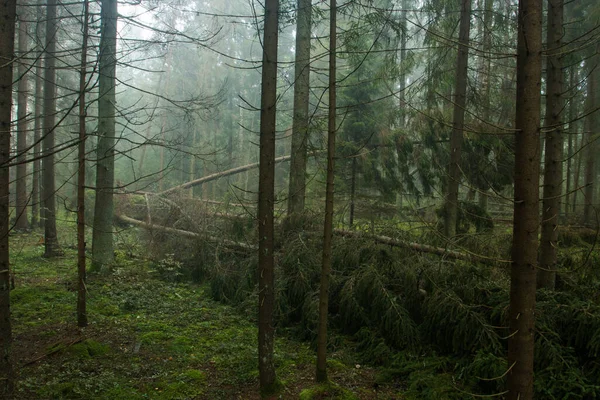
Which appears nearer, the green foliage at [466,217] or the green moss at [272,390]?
the green moss at [272,390]

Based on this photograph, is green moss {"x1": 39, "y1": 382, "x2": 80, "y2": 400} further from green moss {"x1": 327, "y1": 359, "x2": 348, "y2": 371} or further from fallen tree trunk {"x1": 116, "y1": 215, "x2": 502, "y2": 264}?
fallen tree trunk {"x1": 116, "y1": 215, "x2": 502, "y2": 264}

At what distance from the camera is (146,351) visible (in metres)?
6.17

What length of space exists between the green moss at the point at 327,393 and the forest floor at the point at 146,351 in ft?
0.08

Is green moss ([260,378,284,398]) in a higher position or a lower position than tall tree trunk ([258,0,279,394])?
lower

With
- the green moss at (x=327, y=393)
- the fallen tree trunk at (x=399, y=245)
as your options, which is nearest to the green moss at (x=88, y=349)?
the green moss at (x=327, y=393)

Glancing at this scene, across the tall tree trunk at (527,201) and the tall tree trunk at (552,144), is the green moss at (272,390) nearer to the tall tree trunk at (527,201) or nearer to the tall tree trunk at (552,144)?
the tall tree trunk at (527,201)

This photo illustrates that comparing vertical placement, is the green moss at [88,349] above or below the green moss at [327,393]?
above

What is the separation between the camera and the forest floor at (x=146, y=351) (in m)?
5.14

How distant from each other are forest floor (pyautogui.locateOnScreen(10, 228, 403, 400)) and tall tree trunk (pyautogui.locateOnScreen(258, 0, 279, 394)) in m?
0.71

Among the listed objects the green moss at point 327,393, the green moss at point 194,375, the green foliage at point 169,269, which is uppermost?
the green foliage at point 169,269

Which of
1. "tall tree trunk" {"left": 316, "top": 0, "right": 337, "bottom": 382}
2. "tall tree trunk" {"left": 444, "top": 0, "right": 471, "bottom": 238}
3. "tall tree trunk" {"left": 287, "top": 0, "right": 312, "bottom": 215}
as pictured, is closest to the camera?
"tall tree trunk" {"left": 316, "top": 0, "right": 337, "bottom": 382}

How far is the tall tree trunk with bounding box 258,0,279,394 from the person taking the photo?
489cm

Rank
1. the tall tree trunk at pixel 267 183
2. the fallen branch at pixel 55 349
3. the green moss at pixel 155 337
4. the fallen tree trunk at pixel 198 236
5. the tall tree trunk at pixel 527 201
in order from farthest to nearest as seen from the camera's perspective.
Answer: the fallen tree trunk at pixel 198 236 < the green moss at pixel 155 337 < the fallen branch at pixel 55 349 < the tall tree trunk at pixel 267 183 < the tall tree trunk at pixel 527 201

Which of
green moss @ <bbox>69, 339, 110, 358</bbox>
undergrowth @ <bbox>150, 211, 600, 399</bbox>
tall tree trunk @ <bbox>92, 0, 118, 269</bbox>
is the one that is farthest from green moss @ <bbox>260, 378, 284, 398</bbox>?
tall tree trunk @ <bbox>92, 0, 118, 269</bbox>
